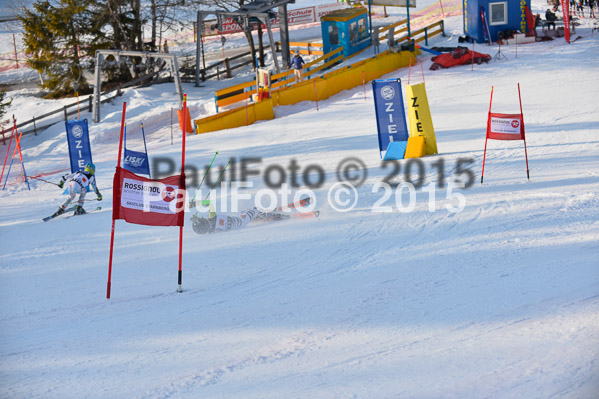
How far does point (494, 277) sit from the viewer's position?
855 cm

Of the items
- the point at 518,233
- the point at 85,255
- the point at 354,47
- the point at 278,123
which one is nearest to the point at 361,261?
the point at 518,233

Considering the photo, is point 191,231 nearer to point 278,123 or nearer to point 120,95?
point 278,123

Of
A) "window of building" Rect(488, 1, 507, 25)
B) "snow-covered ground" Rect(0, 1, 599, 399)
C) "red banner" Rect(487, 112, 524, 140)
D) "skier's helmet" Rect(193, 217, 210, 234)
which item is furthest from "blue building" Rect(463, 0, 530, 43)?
"skier's helmet" Rect(193, 217, 210, 234)

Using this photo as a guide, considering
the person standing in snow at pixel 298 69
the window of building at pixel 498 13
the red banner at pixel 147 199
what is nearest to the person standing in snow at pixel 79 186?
the red banner at pixel 147 199

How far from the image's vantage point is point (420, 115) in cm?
1420

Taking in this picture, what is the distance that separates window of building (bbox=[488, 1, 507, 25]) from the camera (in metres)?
25.7

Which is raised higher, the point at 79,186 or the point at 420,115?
the point at 420,115

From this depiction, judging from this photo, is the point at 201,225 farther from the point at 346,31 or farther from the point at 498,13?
the point at 498,13

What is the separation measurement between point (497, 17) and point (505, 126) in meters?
15.2

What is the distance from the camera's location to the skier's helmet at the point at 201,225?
1120cm

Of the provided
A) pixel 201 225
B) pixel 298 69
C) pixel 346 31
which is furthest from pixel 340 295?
pixel 346 31

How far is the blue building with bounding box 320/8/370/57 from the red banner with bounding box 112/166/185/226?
62.7 ft

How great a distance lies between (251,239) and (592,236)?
5.00 meters

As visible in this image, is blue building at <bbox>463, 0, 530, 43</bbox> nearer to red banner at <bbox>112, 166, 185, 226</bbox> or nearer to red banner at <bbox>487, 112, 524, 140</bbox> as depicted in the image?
red banner at <bbox>487, 112, 524, 140</bbox>
